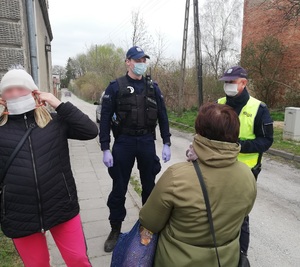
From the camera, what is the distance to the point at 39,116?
1.86m

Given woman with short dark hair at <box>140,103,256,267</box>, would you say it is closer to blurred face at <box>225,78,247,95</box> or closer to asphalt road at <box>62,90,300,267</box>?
blurred face at <box>225,78,247,95</box>

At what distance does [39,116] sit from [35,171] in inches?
14.6

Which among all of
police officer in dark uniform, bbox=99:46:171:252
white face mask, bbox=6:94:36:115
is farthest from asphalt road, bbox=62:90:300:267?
white face mask, bbox=6:94:36:115

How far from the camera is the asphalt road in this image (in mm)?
3063

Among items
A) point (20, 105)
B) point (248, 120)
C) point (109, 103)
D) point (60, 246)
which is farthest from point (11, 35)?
point (248, 120)

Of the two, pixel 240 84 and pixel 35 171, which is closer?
pixel 35 171

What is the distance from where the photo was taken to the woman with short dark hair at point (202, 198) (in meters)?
1.40

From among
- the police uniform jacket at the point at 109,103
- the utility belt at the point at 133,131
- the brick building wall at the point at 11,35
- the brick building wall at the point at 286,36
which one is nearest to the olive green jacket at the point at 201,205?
the utility belt at the point at 133,131

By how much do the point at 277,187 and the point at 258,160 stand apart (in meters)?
3.15

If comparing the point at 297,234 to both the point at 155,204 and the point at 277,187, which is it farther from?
the point at 155,204

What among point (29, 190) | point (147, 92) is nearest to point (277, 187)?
point (147, 92)

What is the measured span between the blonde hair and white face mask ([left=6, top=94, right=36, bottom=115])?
5 cm

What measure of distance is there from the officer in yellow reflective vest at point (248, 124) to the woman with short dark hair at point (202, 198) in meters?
1.00

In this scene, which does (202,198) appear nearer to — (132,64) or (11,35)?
(132,64)
